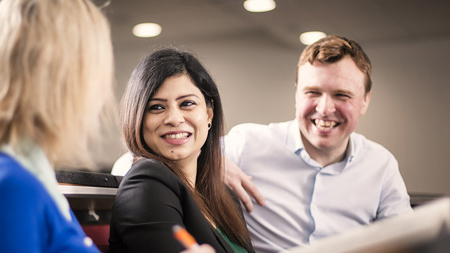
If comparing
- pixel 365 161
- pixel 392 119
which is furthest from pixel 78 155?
pixel 392 119

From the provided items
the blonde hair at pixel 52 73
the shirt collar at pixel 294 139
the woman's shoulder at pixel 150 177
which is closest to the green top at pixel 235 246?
the woman's shoulder at pixel 150 177

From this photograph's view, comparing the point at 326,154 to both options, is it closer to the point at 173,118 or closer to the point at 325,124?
the point at 325,124

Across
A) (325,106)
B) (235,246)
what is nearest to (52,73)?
(235,246)

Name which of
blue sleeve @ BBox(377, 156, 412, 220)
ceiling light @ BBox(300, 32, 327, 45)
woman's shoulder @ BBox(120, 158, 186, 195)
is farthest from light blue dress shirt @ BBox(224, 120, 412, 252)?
ceiling light @ BBox(300, 32, 327, 45)

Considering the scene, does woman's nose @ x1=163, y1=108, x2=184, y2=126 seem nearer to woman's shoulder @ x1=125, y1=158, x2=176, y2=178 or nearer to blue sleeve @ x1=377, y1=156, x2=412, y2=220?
woman's shoulder @ x1=125, y1=158, x2=176, y2=178

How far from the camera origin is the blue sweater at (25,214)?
575 millimetres

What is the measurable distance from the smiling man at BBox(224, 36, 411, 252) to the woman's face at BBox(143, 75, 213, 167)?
1.64 ft

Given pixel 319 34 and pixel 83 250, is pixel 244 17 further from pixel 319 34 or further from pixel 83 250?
pixel 83 250

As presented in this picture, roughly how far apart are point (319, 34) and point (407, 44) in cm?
54

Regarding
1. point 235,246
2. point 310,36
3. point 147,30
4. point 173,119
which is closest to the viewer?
point 173,119

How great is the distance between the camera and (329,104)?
6.52 ft

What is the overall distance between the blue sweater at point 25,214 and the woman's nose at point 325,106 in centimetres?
147

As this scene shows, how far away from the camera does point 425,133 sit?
3.13 m

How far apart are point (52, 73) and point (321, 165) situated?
1.49 m
